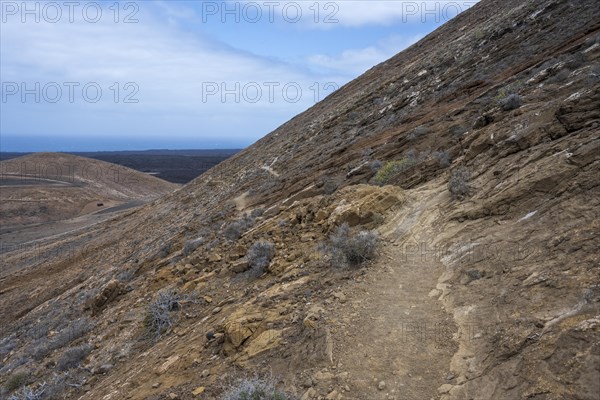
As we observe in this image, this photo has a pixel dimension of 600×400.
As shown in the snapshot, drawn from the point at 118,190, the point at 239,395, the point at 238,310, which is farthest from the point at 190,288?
the point at 118,190

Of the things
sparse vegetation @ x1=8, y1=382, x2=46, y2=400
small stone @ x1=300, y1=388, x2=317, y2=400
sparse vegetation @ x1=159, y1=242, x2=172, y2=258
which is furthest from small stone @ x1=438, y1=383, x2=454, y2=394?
sparse vegetation @ x1=159, y1=242, x2=172, y2=258

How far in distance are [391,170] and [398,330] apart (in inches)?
191

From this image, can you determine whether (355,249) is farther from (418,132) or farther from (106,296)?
(106,296)

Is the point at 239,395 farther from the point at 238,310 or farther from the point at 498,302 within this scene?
the point at 498,302

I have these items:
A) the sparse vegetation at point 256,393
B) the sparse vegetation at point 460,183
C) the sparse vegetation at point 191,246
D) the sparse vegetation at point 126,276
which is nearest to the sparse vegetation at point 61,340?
the sparse vegetation at point 126,276

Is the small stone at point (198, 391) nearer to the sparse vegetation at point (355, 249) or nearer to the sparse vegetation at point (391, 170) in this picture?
the sparse vegetation at point (355, 249)

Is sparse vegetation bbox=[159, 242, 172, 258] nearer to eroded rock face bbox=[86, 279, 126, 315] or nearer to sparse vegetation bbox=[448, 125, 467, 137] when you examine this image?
eroded rock face bbox=[86, 279, 126, 315]

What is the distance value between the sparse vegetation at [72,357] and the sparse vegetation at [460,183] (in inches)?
283

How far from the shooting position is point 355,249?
6.42m

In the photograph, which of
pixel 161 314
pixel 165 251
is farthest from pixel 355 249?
pixel 165 251

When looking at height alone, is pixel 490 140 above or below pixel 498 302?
above

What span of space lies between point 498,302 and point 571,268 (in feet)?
2.70

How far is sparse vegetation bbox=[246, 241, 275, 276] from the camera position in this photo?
745 cm

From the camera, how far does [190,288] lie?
8047mm
